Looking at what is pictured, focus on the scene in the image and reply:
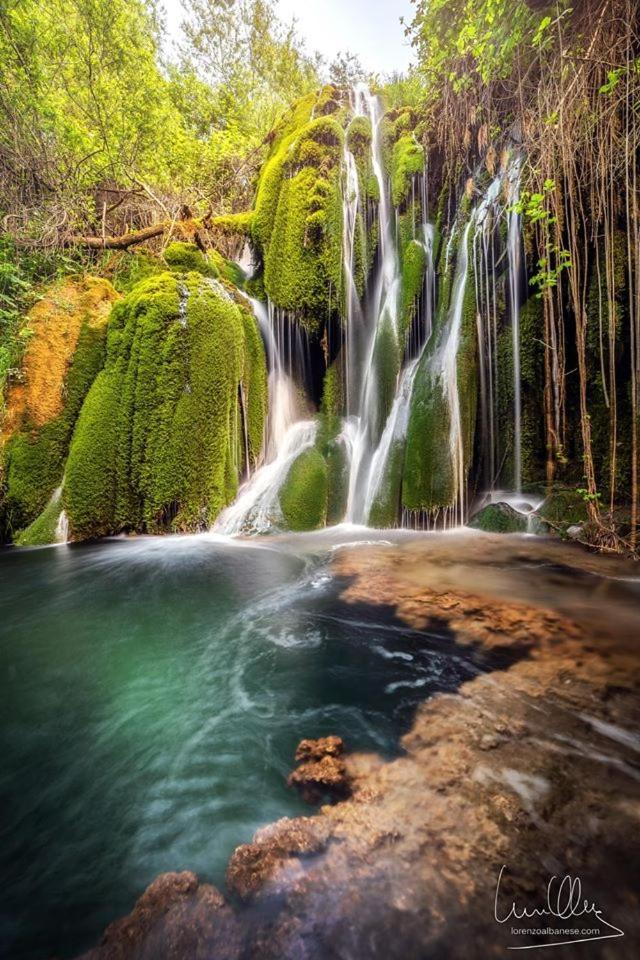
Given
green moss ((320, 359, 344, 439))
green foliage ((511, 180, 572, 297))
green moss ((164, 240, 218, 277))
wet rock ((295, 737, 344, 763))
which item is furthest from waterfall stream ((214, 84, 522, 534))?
wet rock ((295, 737, 344, 763))

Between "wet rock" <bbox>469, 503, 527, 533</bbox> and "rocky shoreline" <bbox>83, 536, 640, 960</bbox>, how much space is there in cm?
282

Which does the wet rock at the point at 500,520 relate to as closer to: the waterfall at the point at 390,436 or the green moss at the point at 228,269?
the waterfall at the point at 390,436

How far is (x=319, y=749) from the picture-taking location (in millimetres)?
1558

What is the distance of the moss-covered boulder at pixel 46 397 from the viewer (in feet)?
18.9

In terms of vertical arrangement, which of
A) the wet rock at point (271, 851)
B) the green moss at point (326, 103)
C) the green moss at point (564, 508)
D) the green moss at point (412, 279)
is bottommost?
the wet rock at point (271, 851)

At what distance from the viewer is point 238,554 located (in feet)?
15.3

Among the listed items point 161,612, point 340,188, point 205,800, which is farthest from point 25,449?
point 340,188

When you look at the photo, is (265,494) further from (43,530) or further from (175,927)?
(175,927)

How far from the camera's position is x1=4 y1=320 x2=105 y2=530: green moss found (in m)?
5.74

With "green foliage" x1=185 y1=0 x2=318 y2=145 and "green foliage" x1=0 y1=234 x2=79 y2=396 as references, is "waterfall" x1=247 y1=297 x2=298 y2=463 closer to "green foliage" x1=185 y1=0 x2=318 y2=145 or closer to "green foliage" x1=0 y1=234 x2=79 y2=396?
"green foliage" x1=0 y1=234 x2=79 y2=396

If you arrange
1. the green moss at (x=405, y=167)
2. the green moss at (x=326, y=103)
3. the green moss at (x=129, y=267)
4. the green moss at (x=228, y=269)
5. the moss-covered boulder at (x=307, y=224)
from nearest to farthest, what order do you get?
the moss-covered boulder at (x=307, y=224) < the green moss at (x=405, y=167) < the green moss at (x=129, y=267) < the green moss at (x=228, y=269) < the green moss at (x=326, y=103)

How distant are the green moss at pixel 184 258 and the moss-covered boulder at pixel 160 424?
0.98m

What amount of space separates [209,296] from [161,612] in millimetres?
4704

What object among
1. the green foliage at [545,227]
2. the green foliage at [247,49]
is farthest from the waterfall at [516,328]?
the green foliage at [247,49]
